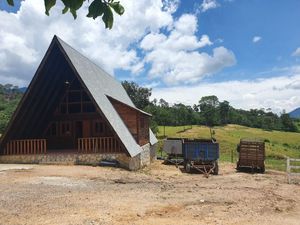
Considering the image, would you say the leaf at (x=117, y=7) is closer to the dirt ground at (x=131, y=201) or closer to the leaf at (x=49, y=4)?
the leaf at (x=49, y=4)

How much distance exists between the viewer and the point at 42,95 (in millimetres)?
21344

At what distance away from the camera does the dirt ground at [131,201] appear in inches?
359

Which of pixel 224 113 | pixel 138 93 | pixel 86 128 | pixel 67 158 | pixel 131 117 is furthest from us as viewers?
pixel 224 113

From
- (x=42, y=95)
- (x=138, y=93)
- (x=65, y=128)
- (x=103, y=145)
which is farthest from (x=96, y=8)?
(x=138, y=93)

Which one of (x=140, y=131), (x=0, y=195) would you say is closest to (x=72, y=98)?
(x=140, y=131)

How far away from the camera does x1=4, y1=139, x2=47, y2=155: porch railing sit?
68.4 feet

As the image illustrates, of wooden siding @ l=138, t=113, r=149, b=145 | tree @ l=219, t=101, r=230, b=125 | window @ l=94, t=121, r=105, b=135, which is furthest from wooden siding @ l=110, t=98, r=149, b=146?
tree @ l=219, t=101, r=230, b=125

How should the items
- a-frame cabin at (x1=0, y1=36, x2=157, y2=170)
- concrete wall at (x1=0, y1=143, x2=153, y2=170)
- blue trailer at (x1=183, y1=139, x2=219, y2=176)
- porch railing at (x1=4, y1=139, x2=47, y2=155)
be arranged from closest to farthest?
concrete wall at (x1=0, y1=143, x2=153, y2=170) < a-frame cabin at (x1=0, y1=36, x2=157, y2=170) < porch railing at (x1=4, y1=139, x2=47, y2=155) < blue trailer at (x1=183, y1=139, x2=219, y2=176)

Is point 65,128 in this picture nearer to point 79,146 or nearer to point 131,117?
point 79,146

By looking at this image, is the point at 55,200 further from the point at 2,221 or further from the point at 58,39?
the point at 58,39

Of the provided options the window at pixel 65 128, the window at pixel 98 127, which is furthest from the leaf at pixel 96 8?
the window at pixel 65 128

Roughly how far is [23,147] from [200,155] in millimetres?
10541

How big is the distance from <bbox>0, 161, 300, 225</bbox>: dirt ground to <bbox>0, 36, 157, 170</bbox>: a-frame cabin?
11.0ft

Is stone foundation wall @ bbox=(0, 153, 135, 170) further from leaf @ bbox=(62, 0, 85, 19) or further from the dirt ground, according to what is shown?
leaf @ bbox=(62, 0, 85, 19)
